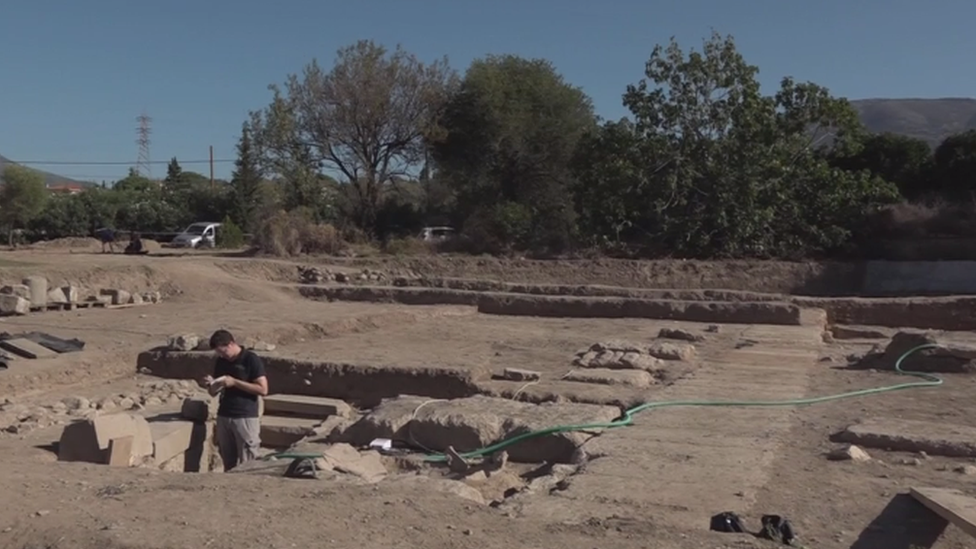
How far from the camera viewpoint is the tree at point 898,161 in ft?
91.6

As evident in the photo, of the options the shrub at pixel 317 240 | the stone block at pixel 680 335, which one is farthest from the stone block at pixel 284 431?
the shrub at pixel 317 240

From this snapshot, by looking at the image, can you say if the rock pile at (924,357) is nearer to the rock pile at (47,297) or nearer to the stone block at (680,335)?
the stone block at (680,335)

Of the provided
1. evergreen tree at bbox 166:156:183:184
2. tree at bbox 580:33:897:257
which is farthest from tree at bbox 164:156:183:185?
tree at bbox 580:33:897:257

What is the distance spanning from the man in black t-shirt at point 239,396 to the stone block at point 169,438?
24.8 inches

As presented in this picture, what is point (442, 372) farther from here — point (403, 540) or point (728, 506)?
point (403, 540)

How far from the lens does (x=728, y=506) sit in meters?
5.70

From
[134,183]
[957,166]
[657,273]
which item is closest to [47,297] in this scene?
[657,273]

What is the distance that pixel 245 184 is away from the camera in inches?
1610

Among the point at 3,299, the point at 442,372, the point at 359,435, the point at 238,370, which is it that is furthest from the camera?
the point at 3,299

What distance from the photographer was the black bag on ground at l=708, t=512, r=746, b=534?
16.6 ft

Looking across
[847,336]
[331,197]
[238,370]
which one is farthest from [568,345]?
[331,197]

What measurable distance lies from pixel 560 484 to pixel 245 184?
1438 inches

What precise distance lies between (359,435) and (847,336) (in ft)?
33.8

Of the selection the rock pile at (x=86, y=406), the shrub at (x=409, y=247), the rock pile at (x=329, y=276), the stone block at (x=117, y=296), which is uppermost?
the shrub at (x=409, y=247)
